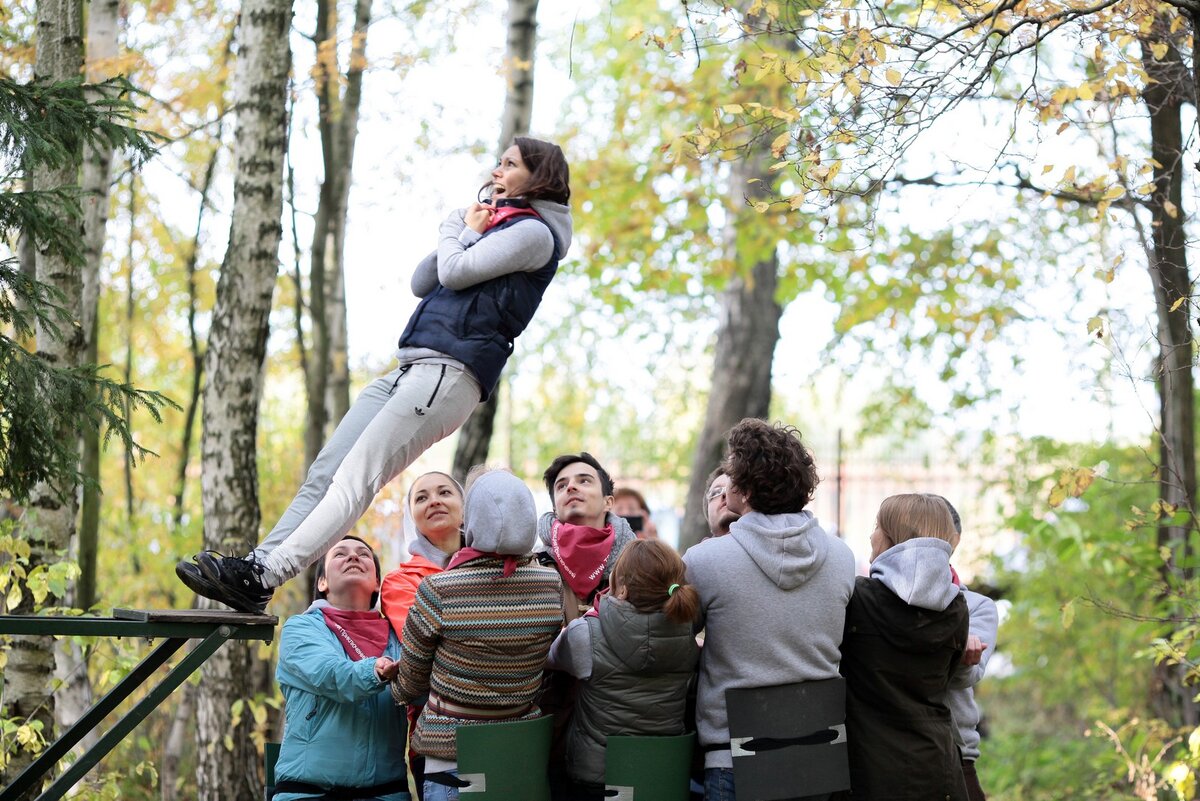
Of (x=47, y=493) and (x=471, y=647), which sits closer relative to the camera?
(x=471, y=647)

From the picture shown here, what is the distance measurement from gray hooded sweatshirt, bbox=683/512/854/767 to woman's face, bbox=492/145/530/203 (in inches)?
50.9

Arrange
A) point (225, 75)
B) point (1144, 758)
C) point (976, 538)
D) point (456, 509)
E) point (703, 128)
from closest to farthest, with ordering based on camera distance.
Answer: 1. point (456, 509)
2. point (703, 128)
3. point (1144, 758)
4. point (225, 75)
5. point (976, 538)

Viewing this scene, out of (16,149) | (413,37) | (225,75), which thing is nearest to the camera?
(16,149)

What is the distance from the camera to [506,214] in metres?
3.72

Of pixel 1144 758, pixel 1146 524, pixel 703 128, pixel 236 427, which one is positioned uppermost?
pixel 703 128

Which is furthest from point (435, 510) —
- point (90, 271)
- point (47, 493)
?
point (90, 271)

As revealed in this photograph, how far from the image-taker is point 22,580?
4832 mm

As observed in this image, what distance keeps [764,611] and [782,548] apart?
0.18 meters

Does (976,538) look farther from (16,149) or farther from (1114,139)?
(16,149)

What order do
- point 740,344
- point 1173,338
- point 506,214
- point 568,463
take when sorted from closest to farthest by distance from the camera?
point 506,214, point 568,463, point 1173,338, point 740,344

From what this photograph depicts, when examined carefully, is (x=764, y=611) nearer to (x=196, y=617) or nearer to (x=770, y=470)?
(x=770, y=470)

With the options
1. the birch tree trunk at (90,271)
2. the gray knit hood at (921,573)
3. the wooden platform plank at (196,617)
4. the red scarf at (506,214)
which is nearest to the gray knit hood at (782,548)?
the gray knit hood at (921,573)

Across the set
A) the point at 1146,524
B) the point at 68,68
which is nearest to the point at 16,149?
the point at 68,68

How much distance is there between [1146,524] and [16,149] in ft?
14.5
